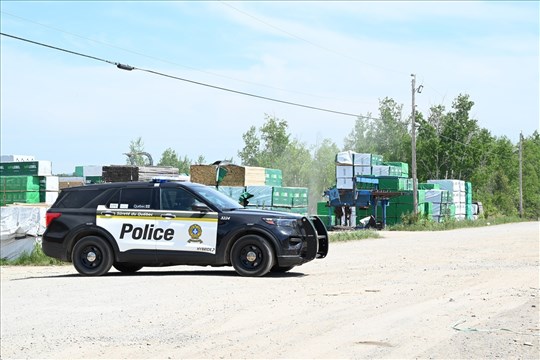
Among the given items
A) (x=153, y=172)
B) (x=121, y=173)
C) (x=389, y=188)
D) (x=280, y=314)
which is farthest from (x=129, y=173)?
(x=280, y=314)

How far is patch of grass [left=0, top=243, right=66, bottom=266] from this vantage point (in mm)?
23500

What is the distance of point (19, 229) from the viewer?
25.4 meters

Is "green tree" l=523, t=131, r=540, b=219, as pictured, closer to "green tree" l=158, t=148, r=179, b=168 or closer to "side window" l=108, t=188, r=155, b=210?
"green tree" l=158, t=148, r=179, b=168

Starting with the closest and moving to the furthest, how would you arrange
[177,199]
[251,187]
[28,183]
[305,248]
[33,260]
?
1. [305,248]
2. [177,199]
3. [33,260]
4. [251,187]
5. [28,183]

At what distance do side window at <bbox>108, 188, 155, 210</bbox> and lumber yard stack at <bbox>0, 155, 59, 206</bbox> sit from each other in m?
27.0

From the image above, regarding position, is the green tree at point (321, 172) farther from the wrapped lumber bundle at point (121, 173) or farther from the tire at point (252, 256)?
the tire at point (252, 256)

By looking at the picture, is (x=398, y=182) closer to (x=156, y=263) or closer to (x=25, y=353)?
(x=156, y=263)

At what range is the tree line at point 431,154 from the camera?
247 feet

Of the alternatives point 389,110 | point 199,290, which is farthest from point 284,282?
point 389,110

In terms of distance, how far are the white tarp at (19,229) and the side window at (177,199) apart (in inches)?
403

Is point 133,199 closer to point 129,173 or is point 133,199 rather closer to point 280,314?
point 280,314

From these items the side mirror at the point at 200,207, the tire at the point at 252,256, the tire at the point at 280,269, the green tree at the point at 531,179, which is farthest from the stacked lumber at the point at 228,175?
the green tree at the point at 531,179

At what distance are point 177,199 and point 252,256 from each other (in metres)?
1.84

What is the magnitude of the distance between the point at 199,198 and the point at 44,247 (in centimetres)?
330
